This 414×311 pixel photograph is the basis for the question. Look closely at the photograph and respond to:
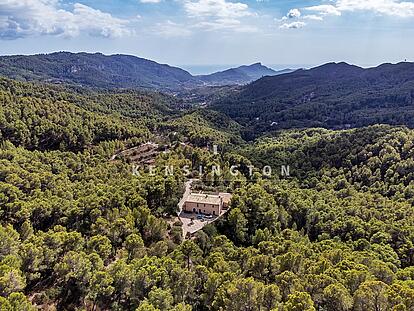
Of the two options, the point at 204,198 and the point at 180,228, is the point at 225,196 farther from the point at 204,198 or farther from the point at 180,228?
the point at 180,228

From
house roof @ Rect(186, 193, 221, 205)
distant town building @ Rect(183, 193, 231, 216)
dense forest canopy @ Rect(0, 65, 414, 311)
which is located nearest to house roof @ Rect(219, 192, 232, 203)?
distant town building @ Rect(183, 193, 231, 216)

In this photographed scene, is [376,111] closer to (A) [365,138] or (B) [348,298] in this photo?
(A) [365,138]

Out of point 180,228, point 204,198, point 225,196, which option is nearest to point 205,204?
point 204,198

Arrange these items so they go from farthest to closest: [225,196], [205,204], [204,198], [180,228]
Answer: [225,196]
[204,198]
[205,204]
[180,228]

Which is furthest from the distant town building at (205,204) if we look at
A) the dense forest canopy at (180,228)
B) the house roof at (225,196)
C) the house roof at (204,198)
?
the dense forest canopy at (180,228)

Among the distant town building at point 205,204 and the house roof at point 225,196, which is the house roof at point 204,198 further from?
the house roof at point 225,196
